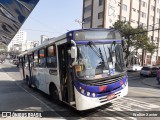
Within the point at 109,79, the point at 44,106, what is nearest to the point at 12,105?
the point at 44,106

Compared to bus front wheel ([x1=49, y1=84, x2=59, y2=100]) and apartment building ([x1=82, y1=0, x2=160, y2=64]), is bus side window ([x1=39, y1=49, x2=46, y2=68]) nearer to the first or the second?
bus front wheel ([x1=49, y1=84, x2=59, y2=100])

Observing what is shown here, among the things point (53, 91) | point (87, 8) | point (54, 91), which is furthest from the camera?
point (87, 8)

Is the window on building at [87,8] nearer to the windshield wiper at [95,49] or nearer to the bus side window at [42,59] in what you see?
the bus side window at [42,59]

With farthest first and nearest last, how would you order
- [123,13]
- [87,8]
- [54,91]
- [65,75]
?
1. [87,8]
2. [123,13]
3. [54,91]
4. [65,75]

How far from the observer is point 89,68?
786 cm

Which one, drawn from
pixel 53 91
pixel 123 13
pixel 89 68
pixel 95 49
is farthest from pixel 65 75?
pixel 123 13

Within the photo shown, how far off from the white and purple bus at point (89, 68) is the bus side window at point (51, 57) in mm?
42

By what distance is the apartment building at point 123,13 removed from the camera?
4988 cm

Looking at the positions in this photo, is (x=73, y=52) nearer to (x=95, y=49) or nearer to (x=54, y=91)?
(x=95, y=49)

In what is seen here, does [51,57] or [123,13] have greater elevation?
[123,13]

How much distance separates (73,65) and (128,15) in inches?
1994

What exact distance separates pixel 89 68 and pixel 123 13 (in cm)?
4877

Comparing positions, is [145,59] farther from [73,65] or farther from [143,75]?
[73,65]

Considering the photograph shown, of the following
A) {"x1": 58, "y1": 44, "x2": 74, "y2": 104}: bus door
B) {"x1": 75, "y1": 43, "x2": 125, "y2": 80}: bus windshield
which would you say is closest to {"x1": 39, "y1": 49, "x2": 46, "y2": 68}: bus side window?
{"x1": 58, "y1": 44, "x2": 74, "y2": 104}: bus door
